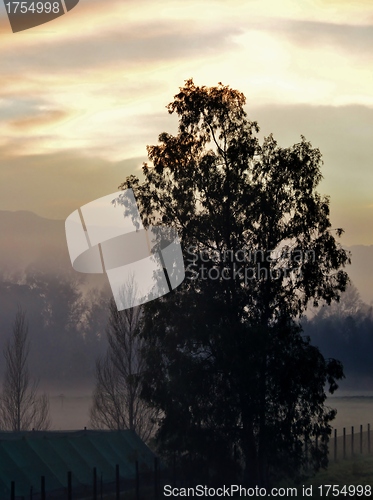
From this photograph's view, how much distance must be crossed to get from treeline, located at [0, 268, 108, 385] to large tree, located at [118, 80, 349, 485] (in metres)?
88.4

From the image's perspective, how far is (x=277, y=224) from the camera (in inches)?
1474

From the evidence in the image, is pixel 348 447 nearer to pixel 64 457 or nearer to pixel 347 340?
pixel 64 457

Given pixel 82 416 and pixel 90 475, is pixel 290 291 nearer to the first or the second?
pixel 90 475

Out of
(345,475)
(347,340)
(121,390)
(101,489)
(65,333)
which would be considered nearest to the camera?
(101,489)

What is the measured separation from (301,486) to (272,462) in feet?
11.4

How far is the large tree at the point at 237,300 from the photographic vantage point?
117ft

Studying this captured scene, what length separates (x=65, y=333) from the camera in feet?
463

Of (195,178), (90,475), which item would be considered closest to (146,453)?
(90,475)

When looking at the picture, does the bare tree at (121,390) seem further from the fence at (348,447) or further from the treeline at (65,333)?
the treeline at (65,333)

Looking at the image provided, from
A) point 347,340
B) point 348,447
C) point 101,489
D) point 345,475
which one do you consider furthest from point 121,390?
point 347,340

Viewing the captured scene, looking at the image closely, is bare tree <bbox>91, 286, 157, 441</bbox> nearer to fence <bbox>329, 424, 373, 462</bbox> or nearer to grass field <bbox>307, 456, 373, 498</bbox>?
fence <bbox>329, 424, 373, 462</bbox>

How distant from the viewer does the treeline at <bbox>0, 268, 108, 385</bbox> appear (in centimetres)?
13388

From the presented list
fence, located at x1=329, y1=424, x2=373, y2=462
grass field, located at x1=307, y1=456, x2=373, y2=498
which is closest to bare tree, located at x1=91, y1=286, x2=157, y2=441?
fence, located at x1=329, y1=424, x2=373, y2=462

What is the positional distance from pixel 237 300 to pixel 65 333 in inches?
4230
